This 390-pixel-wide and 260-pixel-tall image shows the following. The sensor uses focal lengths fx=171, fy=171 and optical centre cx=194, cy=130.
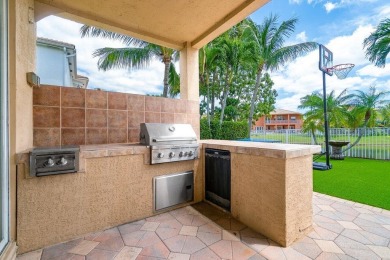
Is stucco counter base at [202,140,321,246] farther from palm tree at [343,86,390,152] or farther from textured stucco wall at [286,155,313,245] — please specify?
palm tree at [343,86,390,152]

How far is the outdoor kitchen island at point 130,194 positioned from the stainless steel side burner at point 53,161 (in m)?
0.08

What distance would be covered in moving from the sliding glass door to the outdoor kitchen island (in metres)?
0.13

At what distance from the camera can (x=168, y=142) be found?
276 centimetres

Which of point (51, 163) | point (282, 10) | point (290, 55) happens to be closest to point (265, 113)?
point (290, 55)

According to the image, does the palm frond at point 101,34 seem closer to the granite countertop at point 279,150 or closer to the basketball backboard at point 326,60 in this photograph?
the granite countertop at point 279,150

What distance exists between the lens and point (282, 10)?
32.2ft

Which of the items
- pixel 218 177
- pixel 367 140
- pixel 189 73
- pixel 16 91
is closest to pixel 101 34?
pixel 189 73

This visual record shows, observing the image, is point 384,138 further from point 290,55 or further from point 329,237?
point 329,237

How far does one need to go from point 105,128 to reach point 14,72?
1.34m

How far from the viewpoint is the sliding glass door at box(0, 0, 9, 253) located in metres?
1.59

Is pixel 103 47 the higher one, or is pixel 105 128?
pixel 103 47

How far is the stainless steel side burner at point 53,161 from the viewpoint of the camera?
5.89 ft

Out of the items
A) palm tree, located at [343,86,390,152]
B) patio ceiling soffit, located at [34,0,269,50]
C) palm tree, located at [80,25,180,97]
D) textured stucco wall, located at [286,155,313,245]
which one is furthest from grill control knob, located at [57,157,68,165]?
palm tree, located at [343,86,390,152]

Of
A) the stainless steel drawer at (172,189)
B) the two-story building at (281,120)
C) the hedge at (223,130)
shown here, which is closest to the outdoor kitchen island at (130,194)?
the stainless steel drawer at (172,189)
